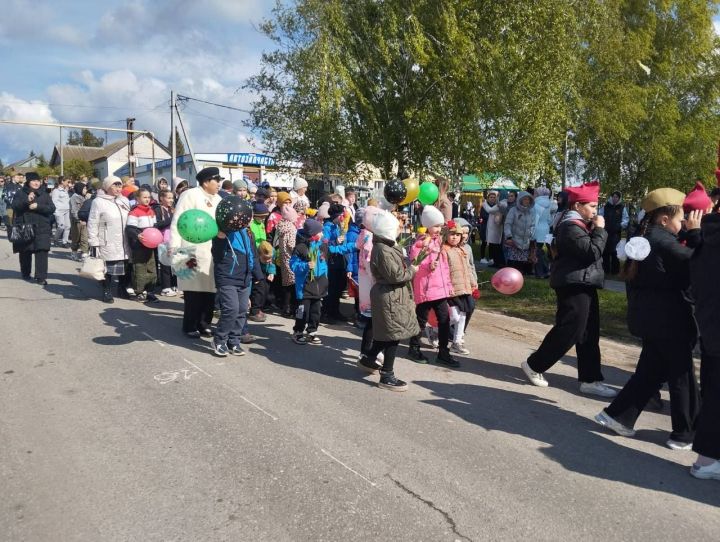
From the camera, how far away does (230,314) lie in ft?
21.0

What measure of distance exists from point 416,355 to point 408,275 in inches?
51.9

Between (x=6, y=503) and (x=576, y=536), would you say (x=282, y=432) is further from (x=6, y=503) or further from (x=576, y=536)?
(x=576, y=536)

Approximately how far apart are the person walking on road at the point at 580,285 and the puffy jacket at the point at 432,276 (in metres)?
1.21

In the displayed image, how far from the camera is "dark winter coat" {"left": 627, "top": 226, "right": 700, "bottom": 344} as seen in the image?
14.8 ft

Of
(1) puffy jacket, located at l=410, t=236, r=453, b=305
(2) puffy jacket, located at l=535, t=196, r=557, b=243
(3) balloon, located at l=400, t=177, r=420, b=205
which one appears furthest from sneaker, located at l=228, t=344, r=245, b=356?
(2) puffy jacket, located at l=535, t=196, r=557, b=243

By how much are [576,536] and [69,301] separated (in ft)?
27.1

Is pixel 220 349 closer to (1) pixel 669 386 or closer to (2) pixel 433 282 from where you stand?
(2) pixel 433 282

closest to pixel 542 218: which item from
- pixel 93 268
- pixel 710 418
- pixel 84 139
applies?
pixel 93 268

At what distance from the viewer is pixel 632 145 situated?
2702 centimetres

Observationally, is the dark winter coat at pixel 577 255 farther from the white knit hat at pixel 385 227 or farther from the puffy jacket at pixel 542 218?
the puffy jacket at pixel 542 218

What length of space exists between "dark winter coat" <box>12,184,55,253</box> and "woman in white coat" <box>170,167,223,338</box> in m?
4.84

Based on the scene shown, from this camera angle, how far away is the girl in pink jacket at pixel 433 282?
644cm

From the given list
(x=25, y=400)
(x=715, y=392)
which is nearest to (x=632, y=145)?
(x=715, y=392)

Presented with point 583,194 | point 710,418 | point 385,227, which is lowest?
point 710,418
